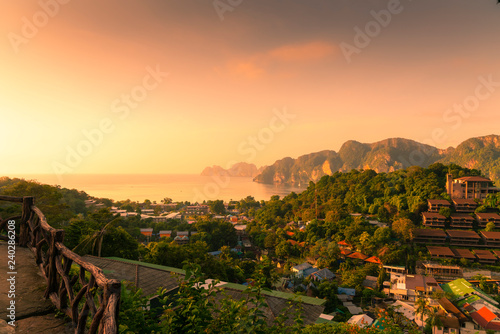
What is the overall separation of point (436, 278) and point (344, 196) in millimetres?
22985

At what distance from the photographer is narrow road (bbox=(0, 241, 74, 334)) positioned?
1.90 meters

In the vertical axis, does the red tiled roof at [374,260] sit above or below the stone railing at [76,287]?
below

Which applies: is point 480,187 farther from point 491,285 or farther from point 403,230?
point 491,285

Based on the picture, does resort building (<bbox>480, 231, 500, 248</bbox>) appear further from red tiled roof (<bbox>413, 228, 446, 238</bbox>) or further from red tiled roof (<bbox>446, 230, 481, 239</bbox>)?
red tiled roof (<bbox>413, 228, 446, 238</bbox>)

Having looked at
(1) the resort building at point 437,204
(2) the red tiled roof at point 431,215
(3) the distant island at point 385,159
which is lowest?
(2) the red tiled roof at point 431,215

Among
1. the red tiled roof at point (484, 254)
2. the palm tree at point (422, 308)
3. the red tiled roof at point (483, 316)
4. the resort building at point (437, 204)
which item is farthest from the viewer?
the resort building at point (437, 204)

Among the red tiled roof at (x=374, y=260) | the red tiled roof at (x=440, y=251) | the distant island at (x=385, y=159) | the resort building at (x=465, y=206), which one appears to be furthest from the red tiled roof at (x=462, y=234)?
the distant island at (x=385, y=159)

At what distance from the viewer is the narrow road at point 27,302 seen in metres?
1.90

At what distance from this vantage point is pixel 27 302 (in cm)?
219

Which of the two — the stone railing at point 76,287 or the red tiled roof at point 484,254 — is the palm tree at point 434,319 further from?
the stone railing at point 76,287

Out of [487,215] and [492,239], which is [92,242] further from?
[487,215]

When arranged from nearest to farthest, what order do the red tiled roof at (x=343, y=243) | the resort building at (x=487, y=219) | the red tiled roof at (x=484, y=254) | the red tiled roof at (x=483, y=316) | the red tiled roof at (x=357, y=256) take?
1. the red tiled roof at (x=483, y=316)
2. the red tiled roof at (x=484, y=254)
3. the red tiled roof at (x=357, y=256)
4. the resort building at (x=487, y=219)
5. the red tiled roof at (x=343, y=243)

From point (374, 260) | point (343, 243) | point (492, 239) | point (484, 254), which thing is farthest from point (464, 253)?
point (343, 243)

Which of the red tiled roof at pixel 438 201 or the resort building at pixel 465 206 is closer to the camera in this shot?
the resort building at pixel 465 206
